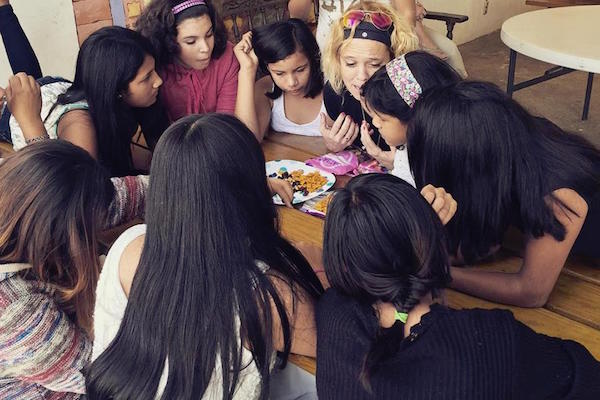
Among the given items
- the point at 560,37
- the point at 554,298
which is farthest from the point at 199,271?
the point at 560,37

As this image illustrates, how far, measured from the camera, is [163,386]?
1.23m

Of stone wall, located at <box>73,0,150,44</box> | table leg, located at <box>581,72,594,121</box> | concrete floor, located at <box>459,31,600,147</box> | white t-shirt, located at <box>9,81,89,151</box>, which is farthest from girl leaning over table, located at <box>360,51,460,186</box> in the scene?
table leg, located at <box>581,72,594,121</box>

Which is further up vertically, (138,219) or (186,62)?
(186,62)

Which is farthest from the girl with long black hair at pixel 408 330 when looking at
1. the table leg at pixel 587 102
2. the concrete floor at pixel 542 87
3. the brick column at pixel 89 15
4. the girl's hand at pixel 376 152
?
the table leg at pixel 587 102

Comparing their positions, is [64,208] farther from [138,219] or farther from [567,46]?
[567,46]

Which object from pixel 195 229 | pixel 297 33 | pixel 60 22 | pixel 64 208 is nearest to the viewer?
pixel 195 229

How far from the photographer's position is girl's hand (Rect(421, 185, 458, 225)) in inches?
56.5

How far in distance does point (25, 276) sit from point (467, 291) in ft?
3.33

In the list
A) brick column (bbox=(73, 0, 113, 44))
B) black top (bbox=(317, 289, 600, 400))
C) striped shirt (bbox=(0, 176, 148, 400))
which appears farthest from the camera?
brick column (bbox=(73, 0, 113, 44))

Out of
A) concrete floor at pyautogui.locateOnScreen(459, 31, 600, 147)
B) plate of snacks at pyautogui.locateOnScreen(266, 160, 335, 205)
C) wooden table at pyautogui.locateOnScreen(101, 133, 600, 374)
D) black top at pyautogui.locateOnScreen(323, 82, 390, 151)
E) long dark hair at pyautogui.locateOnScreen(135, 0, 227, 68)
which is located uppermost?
long dark hair at pyautogui.locateOnScreen(135, 0, 227, 68)

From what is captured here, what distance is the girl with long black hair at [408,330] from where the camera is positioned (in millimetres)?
1023

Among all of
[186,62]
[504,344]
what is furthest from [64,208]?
[186,62]

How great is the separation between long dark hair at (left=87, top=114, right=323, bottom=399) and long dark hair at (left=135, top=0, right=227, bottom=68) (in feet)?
4.35

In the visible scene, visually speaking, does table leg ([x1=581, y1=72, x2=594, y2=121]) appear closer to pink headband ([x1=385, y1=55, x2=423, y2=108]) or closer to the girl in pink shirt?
the girl in pink shirt
